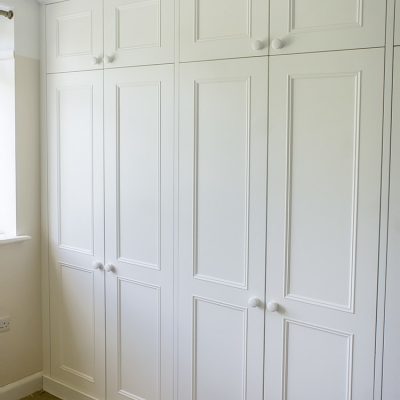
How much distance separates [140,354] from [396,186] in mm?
1464

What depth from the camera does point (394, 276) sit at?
5.30 ft

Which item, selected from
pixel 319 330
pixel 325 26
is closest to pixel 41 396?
pixel 319 330

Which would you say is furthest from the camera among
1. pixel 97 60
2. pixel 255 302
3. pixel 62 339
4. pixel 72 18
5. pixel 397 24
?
pixel 62 339

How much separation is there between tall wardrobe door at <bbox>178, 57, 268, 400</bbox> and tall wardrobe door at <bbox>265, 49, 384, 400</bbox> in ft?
0.23

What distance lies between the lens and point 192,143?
2.07m

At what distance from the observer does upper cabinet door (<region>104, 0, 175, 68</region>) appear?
2.13 meters

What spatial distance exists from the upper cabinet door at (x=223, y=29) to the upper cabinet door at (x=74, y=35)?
55 cm

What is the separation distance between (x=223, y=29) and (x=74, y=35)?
951 millimetres

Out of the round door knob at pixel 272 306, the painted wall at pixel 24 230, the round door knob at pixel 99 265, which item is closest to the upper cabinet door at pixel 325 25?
the round door knob at pixel 272 306

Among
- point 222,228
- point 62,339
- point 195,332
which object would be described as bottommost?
point 62,339

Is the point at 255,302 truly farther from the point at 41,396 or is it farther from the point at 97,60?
the point at 41,396

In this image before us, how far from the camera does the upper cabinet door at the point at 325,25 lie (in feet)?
5.25

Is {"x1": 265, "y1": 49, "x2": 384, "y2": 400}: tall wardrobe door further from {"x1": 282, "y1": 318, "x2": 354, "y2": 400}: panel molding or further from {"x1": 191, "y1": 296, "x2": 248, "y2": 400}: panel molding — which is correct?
{"x1": 191, "y1": 296, "x2": 248, "y2": 400}: panel molding

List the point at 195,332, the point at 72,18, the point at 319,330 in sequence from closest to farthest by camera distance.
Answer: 1. the point at 319,330
2. the point at 195,332
3. the point at 72,18
